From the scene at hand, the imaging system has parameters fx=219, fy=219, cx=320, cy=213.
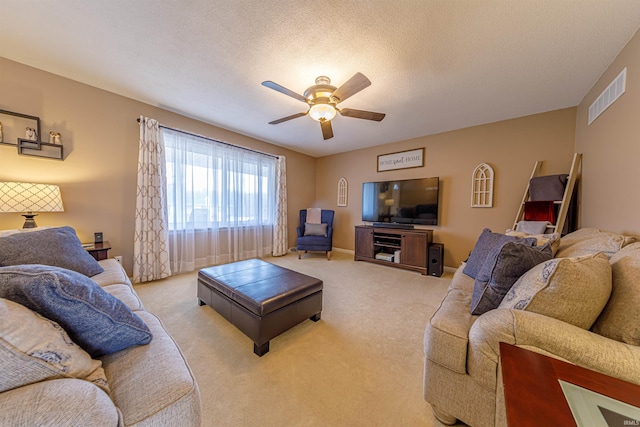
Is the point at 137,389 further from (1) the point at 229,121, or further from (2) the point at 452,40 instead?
(1) the point at 229,121

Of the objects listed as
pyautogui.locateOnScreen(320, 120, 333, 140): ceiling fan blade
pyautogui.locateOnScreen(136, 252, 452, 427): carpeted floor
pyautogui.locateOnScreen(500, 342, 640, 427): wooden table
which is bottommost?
pyautogui.locateOnScreen(136, 252, 452, 427): carpeted floor

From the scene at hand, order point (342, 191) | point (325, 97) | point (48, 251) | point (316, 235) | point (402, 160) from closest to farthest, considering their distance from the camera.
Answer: point (48, 251)
point (325, 97)
point (402, 160)
point (316, 235)
point (342, 191)

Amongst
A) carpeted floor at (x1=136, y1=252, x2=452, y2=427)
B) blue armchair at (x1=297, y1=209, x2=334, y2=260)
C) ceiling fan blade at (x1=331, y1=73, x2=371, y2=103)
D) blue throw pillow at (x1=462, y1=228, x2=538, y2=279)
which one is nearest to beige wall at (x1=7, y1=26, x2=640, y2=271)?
blue throw pillow at (x1=462, y1=228, x2=538, y2=279)

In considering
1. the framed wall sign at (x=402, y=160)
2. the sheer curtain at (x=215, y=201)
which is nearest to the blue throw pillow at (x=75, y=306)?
the sheer curtain at (x=215, y=201)

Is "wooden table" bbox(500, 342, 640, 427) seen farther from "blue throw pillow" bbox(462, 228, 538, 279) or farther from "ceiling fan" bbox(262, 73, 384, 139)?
"ceiling fan" bbox(262, 73, 384, 139)

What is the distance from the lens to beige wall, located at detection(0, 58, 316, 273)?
7.04ft

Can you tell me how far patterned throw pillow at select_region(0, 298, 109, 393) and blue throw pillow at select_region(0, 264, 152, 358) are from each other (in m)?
0.04

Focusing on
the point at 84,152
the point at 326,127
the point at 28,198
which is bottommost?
the point at 28,198

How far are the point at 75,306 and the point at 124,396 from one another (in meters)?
0.32

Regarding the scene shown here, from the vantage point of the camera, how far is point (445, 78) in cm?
218

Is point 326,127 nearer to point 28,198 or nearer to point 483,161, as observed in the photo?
point 483,161

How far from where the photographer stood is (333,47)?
1784 millimetres

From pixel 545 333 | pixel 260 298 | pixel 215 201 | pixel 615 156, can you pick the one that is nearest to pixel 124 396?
pixel 260 298

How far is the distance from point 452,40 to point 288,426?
2740 millimetres
